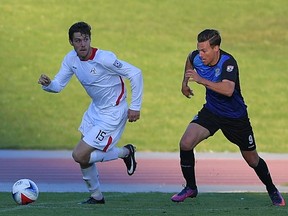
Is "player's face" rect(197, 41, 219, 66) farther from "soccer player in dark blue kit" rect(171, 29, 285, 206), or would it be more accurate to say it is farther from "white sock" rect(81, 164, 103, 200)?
"white sock" rect(81, 164, 103, 200)

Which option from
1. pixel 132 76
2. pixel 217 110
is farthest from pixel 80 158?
pixel 217 110

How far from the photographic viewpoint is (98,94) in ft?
33.9

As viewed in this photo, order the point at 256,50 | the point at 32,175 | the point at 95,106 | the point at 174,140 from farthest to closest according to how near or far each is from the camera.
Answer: the point at 256,50 < the point at 174,140 < the point at 32,175 < the point at 95,106

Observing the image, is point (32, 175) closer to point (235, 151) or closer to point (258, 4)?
point (235, 151)

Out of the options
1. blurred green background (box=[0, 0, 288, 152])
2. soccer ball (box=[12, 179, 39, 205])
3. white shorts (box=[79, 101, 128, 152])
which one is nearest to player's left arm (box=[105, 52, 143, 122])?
white shorts (box=[79, 101, 128, 152])

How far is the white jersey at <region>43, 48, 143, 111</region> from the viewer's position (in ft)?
33.3

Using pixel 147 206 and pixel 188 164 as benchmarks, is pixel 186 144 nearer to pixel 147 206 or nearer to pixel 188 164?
pixel 188 164

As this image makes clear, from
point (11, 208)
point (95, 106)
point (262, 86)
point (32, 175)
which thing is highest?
point (95, 106)

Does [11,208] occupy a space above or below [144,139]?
above

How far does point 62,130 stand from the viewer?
21766mm

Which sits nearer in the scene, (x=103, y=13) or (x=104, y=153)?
(x=104, y=153)

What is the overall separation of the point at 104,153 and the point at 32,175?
4.83 m

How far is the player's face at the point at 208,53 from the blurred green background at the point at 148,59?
10051mm

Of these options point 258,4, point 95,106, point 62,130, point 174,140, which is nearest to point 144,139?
point 174,140
